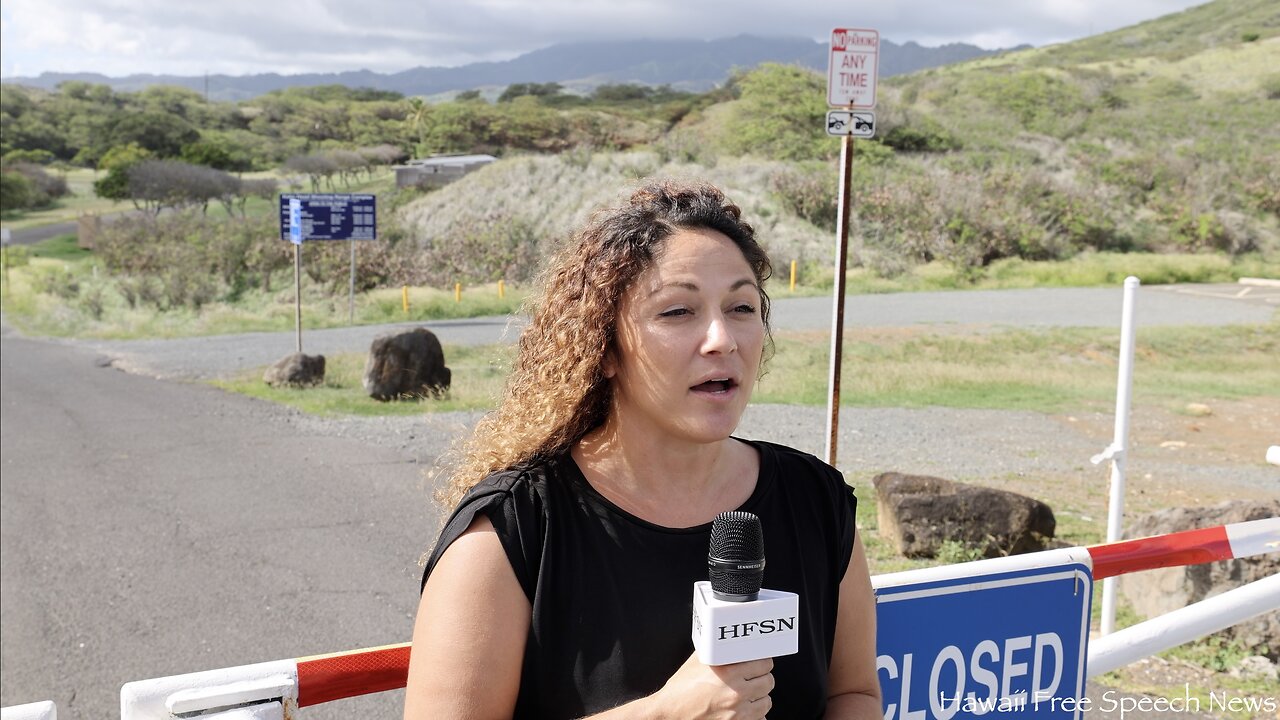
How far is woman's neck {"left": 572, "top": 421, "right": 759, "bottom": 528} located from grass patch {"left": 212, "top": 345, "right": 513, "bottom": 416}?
30.0ft

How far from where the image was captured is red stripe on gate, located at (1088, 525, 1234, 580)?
2693mm

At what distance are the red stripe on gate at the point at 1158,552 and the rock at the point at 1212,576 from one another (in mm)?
2166

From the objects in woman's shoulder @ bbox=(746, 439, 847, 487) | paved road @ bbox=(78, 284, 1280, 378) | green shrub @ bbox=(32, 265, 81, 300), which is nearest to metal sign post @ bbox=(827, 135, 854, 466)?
woman's shoulder @ bbox=(746, 439, 847, 487)

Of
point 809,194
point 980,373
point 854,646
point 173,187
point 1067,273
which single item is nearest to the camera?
point 854,646

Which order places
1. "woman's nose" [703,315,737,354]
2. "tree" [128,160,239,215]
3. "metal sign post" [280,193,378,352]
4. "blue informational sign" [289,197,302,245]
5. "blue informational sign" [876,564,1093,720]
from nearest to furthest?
"woman's nose" [703,315,737,354]
"blue informational sign" [876,564,1093,720]
"blue informational sign" [289,197,302,245]
"metal sign post" [280,193,378,352]
"tree" [128,160,239,215]

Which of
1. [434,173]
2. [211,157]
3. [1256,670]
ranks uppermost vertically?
[211,157]

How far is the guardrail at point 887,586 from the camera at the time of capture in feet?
5.75

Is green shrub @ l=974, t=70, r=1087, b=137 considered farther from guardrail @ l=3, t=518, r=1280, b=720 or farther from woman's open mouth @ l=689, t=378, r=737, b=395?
woman's open mouth @ l=689, t=378, r=737, b=395

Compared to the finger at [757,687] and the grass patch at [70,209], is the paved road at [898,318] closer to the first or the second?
the finger at [757,687]

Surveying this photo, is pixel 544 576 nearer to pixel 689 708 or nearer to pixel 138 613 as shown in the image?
pixel 689 708

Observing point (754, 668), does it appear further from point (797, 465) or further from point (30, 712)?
point (30, 712)

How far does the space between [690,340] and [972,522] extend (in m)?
4.83

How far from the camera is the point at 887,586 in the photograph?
7.81ft

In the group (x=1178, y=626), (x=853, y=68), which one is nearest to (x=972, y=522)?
(x=853, y=68)
